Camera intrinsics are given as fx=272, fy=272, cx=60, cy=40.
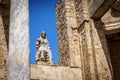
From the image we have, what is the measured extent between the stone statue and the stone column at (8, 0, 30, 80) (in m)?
3.38

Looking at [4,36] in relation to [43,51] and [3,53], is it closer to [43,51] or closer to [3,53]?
[3,53]

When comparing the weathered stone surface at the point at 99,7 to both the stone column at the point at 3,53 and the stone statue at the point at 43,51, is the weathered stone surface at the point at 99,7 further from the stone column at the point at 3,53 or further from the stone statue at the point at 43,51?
the stone column at the point at 3,53

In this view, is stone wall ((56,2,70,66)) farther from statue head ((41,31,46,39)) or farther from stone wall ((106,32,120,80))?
stone wall ((106,32,120,80))

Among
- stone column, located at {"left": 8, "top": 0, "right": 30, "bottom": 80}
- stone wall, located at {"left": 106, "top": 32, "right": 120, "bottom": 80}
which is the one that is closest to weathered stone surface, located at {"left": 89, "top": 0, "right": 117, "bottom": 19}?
stone wall, located at {"left": 106, "top": 32, "right": 120, "bottom": 80}

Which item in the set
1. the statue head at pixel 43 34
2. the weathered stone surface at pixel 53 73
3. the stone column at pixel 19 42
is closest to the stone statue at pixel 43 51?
the statue head at pixel 43 34

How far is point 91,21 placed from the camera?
37.5 feet

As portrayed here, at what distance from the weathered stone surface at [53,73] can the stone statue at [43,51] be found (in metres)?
0.54

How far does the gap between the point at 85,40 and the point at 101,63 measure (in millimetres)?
1251

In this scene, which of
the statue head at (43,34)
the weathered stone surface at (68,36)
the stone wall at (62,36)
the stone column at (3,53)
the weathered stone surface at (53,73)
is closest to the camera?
the weathered stone surface at (53,73)

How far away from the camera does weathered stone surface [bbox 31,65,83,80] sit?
985 centimetres

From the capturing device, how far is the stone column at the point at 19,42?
6657 mm

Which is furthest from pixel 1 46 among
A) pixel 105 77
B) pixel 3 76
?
pixel 105 77

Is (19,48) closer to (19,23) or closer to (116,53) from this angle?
(19,23)

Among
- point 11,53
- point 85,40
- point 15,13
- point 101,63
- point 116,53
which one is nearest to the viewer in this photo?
point 11,53
